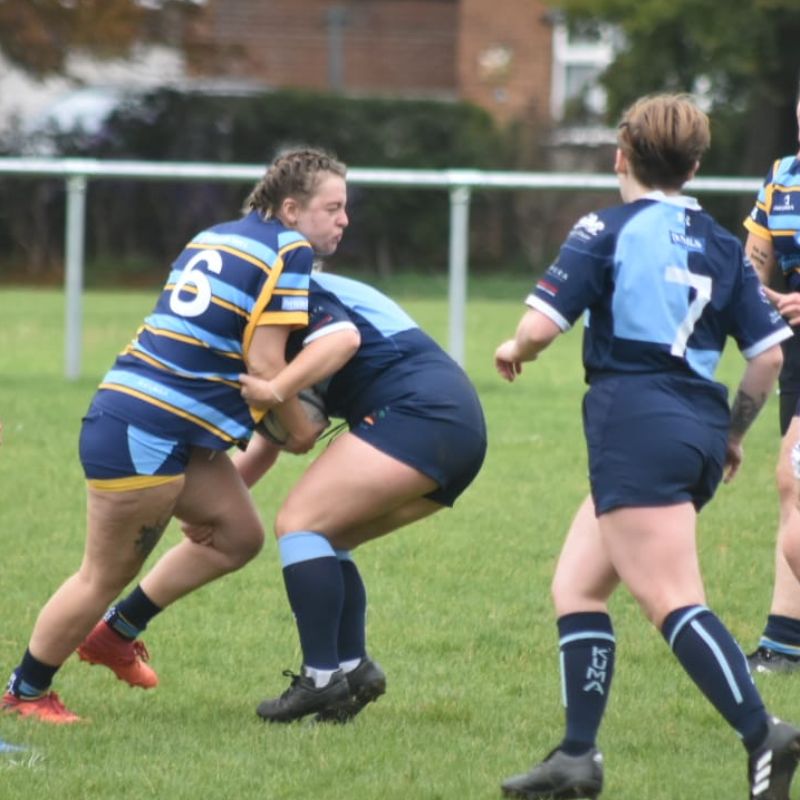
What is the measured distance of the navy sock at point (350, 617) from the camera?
18.7 feet

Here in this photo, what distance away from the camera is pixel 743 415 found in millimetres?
4918

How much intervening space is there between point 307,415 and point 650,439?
1.28 m

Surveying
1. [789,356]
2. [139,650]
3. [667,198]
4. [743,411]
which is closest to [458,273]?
[789,356]

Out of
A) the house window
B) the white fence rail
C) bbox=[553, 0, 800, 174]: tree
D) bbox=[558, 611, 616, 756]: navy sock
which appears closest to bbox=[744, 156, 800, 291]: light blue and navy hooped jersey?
bbox=[558, 611, 616, 756]: navy sock

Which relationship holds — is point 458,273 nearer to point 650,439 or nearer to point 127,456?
point 127,456

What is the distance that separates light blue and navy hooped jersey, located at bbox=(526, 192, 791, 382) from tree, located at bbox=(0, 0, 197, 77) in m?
21.2

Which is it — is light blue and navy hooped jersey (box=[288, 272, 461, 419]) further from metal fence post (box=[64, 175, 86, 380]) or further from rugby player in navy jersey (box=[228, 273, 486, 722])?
metal fence post (box=[64, 175, 86, 380])

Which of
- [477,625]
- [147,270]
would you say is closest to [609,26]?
[147,270]

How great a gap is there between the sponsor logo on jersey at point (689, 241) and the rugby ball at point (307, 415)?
1310 millimetres

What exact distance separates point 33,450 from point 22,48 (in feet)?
52.0

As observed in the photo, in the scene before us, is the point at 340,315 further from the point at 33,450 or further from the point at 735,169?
the point at 735,169

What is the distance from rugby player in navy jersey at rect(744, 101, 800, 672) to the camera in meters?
6.20

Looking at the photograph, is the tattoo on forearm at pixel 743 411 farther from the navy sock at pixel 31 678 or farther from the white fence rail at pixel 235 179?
the white fence rail at pixel 235 179

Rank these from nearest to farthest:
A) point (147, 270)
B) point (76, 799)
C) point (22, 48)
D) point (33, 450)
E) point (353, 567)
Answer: point (76, 799) → point (353, 567) → point (33, 450) → point (147, 270) → point (22, 48)
